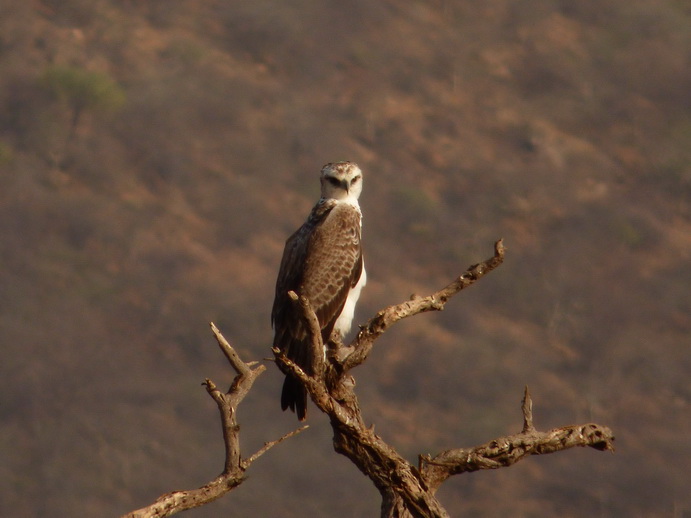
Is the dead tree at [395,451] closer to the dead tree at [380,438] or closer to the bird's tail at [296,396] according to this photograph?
the dead tree at [380,438]

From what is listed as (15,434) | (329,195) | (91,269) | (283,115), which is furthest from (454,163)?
(329,195)

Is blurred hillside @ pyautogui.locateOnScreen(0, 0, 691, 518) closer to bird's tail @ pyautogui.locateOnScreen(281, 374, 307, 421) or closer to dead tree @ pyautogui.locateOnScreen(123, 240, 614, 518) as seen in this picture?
bird's tail @ pyautogui.locateOnScreen(281, 374, 307, 421)

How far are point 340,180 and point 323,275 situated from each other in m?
1.40

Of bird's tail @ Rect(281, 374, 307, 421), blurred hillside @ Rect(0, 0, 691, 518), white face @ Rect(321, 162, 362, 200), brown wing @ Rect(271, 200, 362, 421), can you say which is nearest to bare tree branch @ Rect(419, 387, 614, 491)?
bird's tail @ Rect(281, 374, 307, 421)

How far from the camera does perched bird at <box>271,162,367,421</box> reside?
1255cm

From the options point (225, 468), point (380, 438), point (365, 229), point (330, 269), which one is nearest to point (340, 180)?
point (330, 269)

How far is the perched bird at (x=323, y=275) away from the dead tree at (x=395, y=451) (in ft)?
4.79

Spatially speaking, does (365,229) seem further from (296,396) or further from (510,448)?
→ (510,448)

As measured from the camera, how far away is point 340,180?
13.8m

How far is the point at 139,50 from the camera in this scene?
65.1m

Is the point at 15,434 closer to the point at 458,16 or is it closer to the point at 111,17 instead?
the point at 111,17

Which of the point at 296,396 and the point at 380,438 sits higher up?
the point at 296,396

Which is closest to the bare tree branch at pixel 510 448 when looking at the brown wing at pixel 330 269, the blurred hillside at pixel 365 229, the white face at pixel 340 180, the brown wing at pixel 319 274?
the brown wing at pixel 319 274

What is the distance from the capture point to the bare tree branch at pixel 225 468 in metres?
9.22
